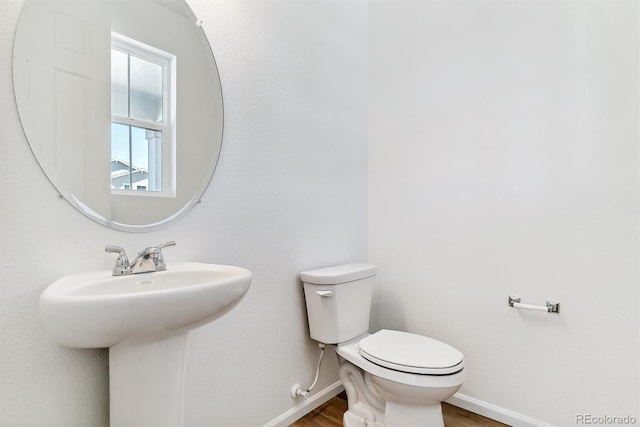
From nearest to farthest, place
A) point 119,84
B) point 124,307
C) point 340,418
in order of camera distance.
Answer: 1. point 124,307
2. point 119,84
3. point 340,418

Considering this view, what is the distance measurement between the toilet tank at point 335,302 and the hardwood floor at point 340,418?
0.40 m

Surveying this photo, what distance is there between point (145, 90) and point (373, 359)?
52.2 inches

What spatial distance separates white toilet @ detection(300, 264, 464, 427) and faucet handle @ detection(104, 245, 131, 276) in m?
0.79

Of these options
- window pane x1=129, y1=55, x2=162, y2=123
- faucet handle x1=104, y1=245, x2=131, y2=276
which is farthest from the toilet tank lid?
window pane x1=129, y1=55, x2=162, y2=123

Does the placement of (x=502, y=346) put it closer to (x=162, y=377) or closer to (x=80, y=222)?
(x=162, y=377)

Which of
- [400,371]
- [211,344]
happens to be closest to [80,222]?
[211,344]

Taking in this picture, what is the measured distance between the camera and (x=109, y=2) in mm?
1039

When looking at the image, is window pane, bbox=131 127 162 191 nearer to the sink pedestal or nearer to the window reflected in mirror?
the window reflected in mirror

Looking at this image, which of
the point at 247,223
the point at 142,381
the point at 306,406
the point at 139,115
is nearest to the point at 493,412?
the point at 306,406

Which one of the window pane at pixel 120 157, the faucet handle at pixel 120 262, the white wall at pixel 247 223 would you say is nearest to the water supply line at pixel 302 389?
the white wall at pixel 247 223

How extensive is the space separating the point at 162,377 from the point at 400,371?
0.83 m

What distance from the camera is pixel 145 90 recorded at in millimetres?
1125

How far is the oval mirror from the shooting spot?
2.98 ft

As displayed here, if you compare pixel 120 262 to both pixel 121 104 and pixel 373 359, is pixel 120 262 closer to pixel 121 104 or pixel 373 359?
pixel 121 104
